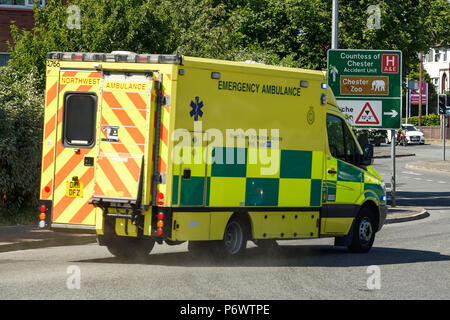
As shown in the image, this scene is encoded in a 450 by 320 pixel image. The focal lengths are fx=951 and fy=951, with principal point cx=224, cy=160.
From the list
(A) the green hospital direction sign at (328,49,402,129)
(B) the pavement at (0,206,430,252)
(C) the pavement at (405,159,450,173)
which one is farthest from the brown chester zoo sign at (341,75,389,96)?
(C) the pavement at (405,159,450,173)

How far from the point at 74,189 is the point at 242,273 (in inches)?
107

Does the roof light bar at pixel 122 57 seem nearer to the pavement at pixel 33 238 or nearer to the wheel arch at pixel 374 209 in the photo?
the pavement at pixel 33 238

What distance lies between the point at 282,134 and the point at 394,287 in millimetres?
3543

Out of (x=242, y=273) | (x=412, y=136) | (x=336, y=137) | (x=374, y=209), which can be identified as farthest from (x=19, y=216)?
(x=412, y=136)

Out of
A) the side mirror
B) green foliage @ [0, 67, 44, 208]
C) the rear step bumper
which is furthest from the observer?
green foliage @ [0, 67, 44, 208]

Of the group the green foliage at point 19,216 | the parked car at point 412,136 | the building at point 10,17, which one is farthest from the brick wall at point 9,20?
the parked car at point 412,136

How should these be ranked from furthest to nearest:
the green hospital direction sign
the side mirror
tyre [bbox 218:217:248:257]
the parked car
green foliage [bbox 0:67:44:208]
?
the parked car
the green hospital direction sign
green foliage [bbox 0:67:44:208]
the side mirror
tyre [bbox 218:217:248:257]

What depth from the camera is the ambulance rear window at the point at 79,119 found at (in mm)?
13305

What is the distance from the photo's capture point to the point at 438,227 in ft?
72.4

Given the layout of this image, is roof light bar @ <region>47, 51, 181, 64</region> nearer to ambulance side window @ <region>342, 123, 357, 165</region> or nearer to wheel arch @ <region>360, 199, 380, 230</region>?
ambulance side window @ <region>342, 123, 357, 165</region>

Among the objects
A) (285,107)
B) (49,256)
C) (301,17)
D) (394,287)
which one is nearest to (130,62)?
(285,107)

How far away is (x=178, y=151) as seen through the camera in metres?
12.8

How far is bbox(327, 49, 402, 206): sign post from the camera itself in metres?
25.9

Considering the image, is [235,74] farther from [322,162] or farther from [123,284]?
[123,284]
